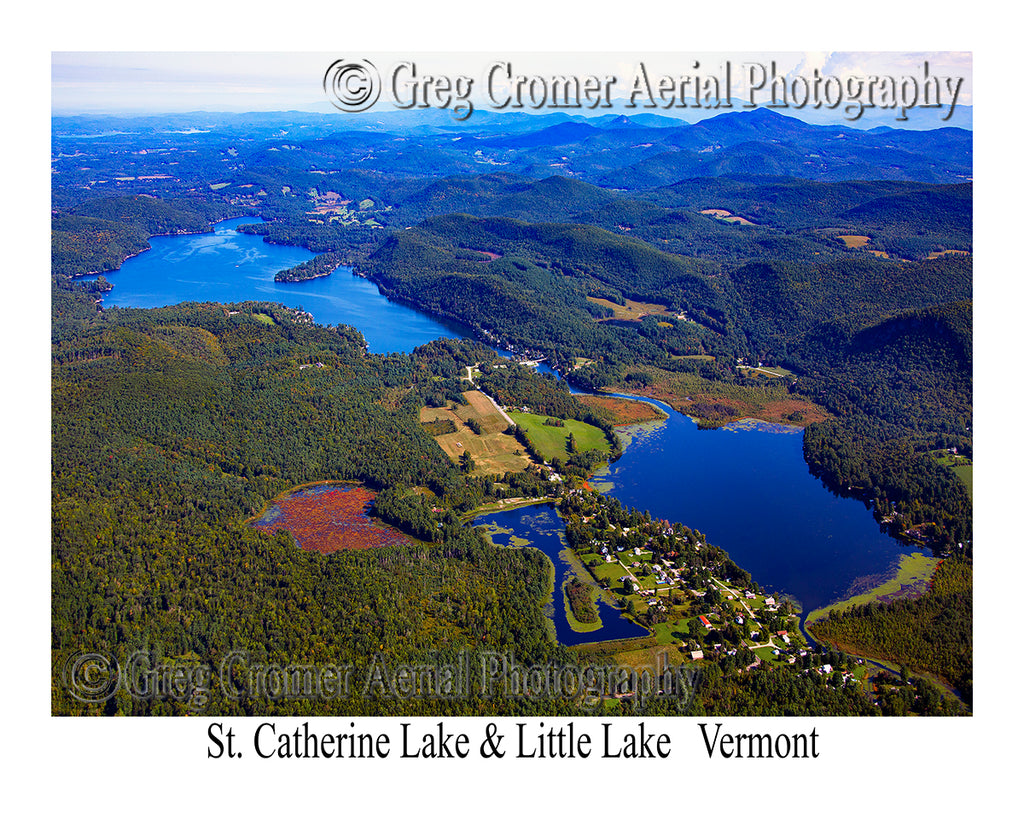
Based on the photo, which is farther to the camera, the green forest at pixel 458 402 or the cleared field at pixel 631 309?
the cleared field at pixel 631 309

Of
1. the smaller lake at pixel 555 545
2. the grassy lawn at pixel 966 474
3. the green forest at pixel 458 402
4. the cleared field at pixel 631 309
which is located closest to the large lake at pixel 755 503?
the smaller lake at pixel 555 545

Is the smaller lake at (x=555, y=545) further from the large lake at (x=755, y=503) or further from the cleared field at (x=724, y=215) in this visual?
the cleared field at (x=724, y=215)

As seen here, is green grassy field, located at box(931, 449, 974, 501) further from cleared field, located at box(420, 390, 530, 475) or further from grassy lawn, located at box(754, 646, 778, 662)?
cleared field, located at box(420, 390, 530, 475)

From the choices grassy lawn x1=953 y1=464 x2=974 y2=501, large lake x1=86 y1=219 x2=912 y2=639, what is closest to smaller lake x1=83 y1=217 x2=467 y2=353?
large lake x1=86 y1=219 x2=912 y2=639

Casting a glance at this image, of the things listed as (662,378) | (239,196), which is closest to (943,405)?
(662,378)

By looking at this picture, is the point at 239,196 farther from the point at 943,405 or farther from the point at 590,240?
the point at 943,405

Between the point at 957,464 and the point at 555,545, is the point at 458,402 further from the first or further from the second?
the point at 957,464
